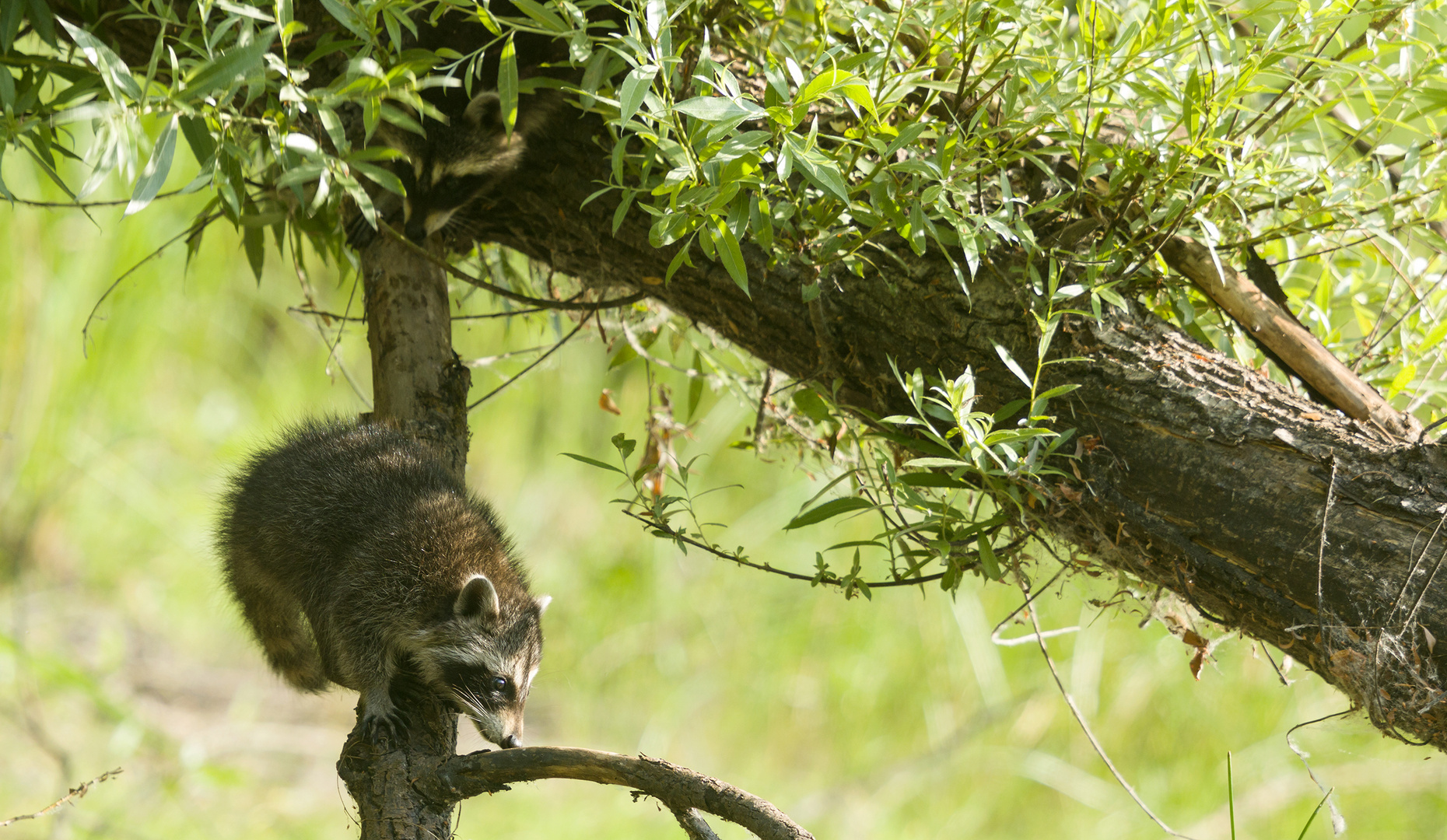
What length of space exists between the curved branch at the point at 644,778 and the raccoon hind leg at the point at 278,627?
0.91m

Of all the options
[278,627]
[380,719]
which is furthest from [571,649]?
[380,719]

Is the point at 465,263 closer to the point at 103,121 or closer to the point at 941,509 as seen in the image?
the point at 103,121

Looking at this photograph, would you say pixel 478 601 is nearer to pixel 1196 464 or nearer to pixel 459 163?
pixel 459 163

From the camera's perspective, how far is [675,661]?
5656mm

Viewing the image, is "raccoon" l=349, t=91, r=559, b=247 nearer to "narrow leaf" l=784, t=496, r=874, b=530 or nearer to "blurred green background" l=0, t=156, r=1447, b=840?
"narrow leaf" l=784, t=496, r=874, b=530

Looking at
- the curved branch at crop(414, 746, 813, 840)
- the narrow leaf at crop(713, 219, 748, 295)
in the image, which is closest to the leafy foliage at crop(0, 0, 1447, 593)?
the narrow leaf at crop(713, 219, 748, 295)

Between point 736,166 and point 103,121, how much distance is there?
855mm

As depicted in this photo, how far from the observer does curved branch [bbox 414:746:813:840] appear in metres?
1.30

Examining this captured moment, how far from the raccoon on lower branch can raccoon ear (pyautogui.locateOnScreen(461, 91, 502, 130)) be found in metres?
0.79

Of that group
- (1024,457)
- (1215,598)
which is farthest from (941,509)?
(1215,598)

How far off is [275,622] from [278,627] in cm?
1

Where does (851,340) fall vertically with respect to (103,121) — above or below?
below

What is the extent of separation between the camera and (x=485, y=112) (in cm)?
254

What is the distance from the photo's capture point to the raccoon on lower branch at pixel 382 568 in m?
2.03
